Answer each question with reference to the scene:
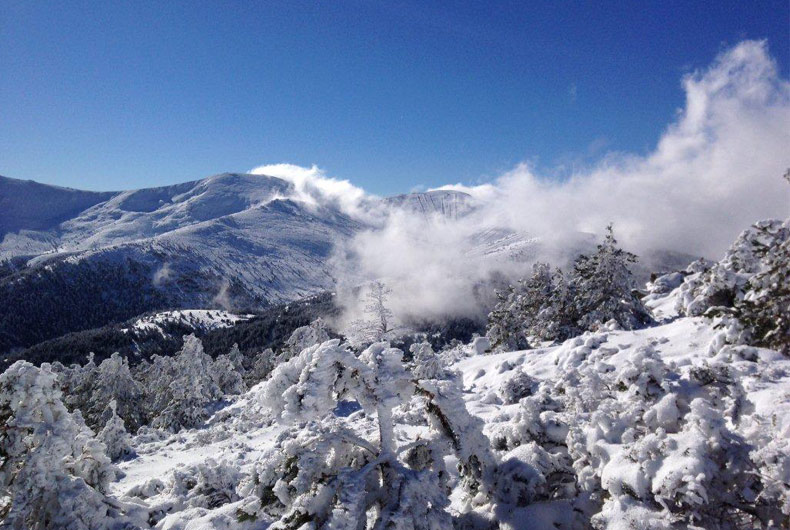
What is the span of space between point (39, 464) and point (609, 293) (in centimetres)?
3262

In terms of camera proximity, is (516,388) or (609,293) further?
(609,293)

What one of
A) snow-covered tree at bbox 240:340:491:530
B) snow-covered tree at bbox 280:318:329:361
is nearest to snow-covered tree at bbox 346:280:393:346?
snow-covered tree at bbox 280:318:329:361

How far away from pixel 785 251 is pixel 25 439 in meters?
17.8

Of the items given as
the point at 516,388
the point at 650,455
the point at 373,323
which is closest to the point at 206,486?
the point at 650,455

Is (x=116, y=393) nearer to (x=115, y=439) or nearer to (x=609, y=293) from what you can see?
(x=115, y=439)

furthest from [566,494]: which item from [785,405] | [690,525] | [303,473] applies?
[303,473]

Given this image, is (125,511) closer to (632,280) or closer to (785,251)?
(785,251)

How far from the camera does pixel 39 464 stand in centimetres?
830

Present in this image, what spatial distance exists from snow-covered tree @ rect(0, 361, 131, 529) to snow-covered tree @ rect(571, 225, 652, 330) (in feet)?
95.3

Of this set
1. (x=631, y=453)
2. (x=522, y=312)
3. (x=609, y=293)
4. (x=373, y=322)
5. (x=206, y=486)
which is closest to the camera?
(x=631, y=453)

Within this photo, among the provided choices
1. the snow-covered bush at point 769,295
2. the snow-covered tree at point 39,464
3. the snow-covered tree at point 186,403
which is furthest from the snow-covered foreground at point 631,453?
the snow-covered tree at point 186,403

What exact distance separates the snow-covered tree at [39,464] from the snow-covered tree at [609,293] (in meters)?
29.0

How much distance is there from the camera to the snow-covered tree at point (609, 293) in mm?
29234

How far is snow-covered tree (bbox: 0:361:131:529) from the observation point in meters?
8.18
